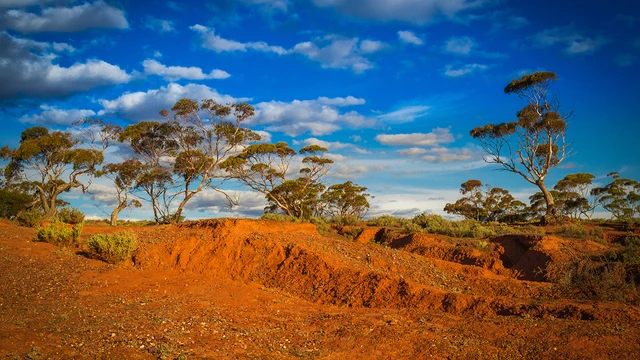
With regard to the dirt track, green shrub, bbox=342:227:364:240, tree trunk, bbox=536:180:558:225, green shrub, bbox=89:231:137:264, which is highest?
tree trunk, bbox=536:180:558:225

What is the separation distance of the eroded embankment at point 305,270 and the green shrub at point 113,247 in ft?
1.26

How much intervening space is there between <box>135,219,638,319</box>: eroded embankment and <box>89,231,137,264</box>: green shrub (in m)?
0.38

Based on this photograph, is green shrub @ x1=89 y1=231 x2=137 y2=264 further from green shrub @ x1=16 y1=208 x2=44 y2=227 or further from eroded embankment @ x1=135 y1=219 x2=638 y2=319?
green shrub @ x1=16 y1=208 x2=44 y2=227

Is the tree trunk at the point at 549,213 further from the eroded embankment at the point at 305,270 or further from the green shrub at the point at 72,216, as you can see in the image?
the green shrub at the point at 72,216

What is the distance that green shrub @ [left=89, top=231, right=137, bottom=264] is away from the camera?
1177 centimetres

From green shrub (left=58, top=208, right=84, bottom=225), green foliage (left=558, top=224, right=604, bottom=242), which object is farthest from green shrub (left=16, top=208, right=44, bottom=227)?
green foliage (left=558, top=224, right=604, bottom=242)

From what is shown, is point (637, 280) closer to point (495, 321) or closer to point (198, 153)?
point (495, 321)

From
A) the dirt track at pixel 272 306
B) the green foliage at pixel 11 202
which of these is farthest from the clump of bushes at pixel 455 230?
the green foliage at pixel 11 202

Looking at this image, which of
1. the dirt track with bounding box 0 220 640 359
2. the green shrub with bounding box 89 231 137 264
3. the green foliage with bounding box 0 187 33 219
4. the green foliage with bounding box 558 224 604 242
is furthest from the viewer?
the green foliage with bounding box 0 187 33 219

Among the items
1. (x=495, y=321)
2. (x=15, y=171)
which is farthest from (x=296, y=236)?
(x=15, y=171)

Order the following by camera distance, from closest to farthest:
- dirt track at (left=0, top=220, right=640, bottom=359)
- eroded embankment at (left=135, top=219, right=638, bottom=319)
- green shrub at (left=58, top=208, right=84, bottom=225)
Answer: dirt track at (left=0, top=220, right=640, bottom=359) < eroded embankment at (left=135, top=219, right=638, bottom=319) < green shrub at (left=58, top=208, right=84, bottom=225)

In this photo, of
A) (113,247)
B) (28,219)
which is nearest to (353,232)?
(113,247)

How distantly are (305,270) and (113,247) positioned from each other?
5.19m

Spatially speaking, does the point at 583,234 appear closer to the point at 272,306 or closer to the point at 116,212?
the point at 272,306
